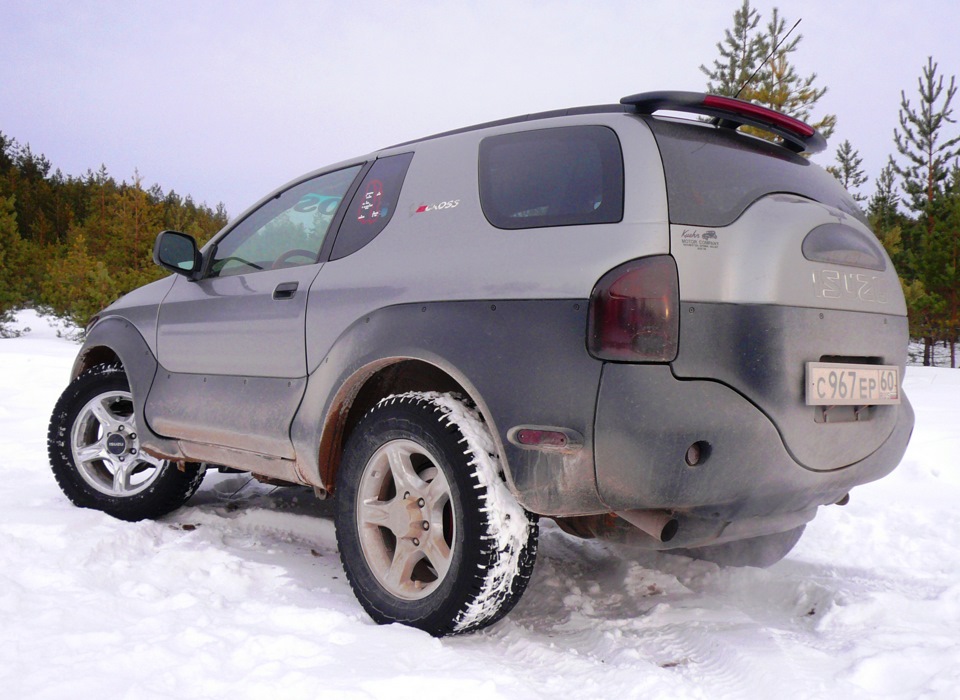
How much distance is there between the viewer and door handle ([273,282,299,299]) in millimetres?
3201

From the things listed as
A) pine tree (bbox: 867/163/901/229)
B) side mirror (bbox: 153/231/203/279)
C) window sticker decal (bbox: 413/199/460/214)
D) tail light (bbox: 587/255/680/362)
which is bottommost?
tail light (bbox: 587/255/680/362)

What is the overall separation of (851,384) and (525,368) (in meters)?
1.06

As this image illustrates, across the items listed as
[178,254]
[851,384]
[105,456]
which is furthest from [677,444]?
[105,456]

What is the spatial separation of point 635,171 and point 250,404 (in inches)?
76.3

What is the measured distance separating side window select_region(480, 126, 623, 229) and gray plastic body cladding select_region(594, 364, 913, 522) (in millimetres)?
534

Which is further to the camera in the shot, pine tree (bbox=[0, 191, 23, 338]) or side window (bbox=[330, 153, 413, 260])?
pine tree (bbox=[0, 191, 23, 338])

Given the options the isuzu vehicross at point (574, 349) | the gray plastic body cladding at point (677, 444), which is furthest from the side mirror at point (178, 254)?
the gray plastic body cladding at point (677, 444)

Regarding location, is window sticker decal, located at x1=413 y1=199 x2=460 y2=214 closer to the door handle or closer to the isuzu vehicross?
the isuzu vehicross

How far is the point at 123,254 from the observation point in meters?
22.1

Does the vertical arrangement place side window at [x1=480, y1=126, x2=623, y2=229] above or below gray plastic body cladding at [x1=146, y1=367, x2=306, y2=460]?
above

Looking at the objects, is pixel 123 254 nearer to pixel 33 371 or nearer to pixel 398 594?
pixel 33 371

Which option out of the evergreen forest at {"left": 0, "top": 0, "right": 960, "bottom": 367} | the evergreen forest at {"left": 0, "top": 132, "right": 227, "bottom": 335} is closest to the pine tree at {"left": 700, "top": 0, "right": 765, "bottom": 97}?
the evergreen forest at {"left": 0, "top": 0, "right": 960, "bottom": 367}

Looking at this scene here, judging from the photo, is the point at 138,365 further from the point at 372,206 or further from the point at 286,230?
the point at 372,206

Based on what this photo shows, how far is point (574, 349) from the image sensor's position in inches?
88.5
